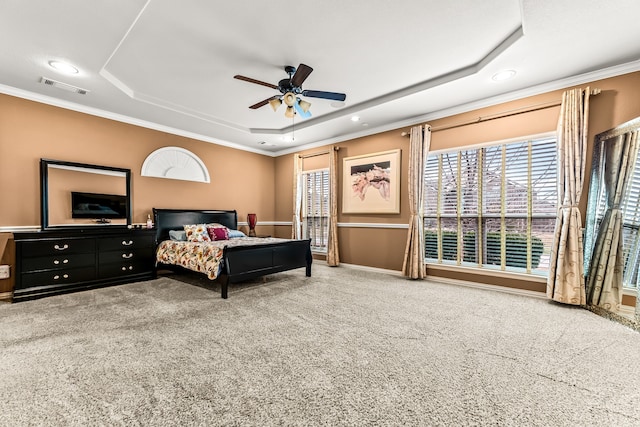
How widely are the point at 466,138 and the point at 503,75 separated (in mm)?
1059

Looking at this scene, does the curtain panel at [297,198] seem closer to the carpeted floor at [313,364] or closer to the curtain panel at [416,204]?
the curtain panel at [416,204]

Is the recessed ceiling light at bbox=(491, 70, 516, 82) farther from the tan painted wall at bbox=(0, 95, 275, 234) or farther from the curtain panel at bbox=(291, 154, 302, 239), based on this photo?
the tan painted wall at bbox=(0, 95, 275, 234)

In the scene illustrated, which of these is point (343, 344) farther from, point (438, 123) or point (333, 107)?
point (438, 123)

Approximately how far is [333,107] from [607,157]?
3502 millimetres

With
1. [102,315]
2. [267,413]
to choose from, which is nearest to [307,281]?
[102,315]

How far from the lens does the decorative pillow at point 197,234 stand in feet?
15.3

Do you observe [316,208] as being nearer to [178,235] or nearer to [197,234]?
[197,234]

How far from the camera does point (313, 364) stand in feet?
6.43

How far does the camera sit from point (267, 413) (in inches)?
57.6

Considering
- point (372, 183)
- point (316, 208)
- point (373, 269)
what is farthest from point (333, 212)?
point (373, 269)

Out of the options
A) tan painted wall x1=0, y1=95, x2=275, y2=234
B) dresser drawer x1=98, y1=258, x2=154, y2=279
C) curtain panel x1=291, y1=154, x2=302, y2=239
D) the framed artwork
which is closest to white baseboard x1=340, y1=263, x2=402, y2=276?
the framed artwork

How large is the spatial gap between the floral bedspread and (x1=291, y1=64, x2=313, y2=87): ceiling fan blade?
7.22ft

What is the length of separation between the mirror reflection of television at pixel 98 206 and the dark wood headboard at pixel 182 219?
20.3 inches

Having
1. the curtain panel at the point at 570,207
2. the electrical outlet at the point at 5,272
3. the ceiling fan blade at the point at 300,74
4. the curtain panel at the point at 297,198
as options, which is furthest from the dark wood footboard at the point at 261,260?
the curtain panel at the point at 570,207
